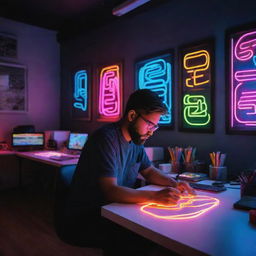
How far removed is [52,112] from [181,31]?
10.5ft

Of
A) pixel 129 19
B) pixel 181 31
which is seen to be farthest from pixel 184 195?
pixel 129 19

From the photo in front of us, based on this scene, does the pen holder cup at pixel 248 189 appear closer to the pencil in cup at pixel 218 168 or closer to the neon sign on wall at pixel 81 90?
the pencil in cup at pixel 218 168

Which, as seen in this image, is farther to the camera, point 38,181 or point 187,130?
point 38,181

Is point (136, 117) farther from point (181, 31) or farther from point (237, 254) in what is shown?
point (181, 31)

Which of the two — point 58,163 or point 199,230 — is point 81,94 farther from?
→ point 199,230

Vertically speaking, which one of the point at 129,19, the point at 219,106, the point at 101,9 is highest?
the point at 101,9

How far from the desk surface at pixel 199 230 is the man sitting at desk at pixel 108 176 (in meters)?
0.12

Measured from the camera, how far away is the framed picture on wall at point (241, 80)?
7.93ft

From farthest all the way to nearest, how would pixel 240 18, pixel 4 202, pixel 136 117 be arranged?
pixel 4 202
pixel 240 18
pixel 136 117

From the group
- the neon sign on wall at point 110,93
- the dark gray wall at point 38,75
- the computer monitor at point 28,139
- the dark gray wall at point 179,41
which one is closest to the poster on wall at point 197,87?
the dark gray wall at point 179,41

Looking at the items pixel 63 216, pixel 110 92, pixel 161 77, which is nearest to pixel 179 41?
pixel 161 77

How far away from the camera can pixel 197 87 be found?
9.41ft

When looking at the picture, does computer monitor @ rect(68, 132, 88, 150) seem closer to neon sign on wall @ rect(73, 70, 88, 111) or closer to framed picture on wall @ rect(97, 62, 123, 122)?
framed picture on wall @ rect(97, 62, 123, 122)

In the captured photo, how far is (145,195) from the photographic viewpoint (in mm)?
1490
